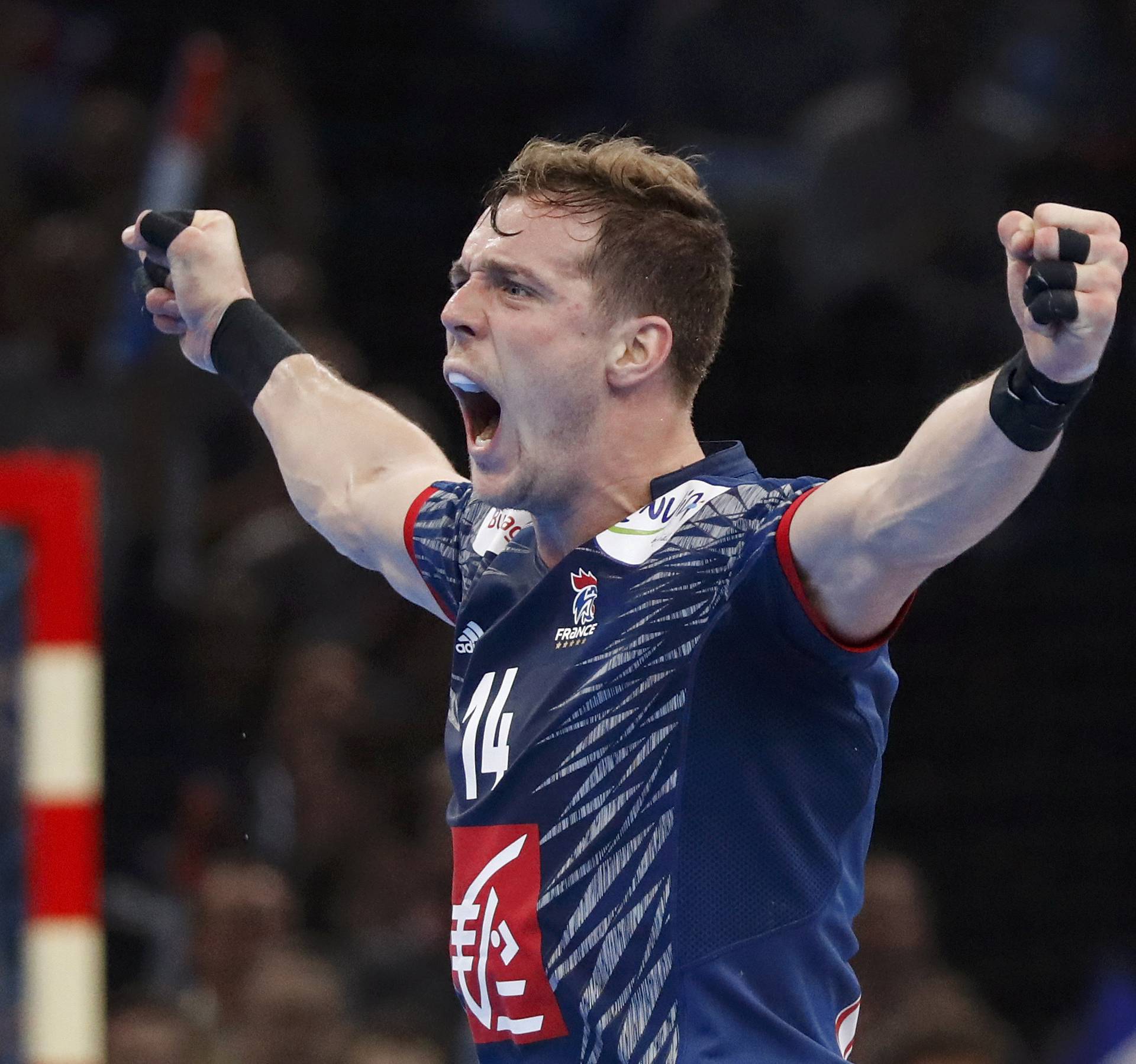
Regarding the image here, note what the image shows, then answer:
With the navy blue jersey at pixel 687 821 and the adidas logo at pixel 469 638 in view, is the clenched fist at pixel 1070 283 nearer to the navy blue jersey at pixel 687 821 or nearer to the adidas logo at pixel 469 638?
the navy blue jersey at pixel 687 821

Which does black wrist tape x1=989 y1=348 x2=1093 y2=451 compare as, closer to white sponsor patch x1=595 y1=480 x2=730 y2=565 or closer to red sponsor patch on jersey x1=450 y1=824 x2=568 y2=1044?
white sponsor patch x1=595 y1=480 x2=730 y2=565

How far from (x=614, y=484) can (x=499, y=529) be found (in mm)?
333

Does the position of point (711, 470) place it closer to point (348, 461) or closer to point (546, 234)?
point (546, 234)

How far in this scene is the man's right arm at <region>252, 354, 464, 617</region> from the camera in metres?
3.41

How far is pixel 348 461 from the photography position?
348cm

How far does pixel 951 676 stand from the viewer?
6.65 metres

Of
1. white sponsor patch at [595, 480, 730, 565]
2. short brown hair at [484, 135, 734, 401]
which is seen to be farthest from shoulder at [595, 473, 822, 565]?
short brown hair at [484, 135, 734, 401]

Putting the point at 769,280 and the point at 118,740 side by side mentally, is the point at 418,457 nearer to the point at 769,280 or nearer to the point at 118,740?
the point at 118,740

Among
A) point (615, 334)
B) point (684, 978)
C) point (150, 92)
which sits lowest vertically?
point (684, 978)

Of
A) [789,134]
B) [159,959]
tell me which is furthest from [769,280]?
[159,959]

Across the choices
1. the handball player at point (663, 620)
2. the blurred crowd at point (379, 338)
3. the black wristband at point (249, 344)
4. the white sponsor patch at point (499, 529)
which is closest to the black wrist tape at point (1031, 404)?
the handball player at point (663, 620)

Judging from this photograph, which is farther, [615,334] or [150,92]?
[150,92]

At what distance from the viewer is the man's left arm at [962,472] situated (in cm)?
217

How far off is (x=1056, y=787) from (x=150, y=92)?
166 inches
